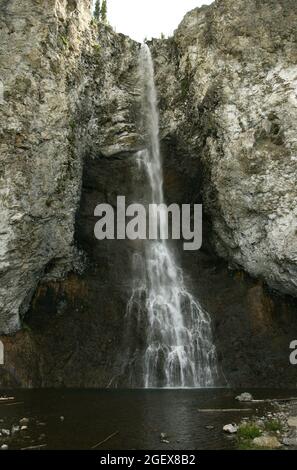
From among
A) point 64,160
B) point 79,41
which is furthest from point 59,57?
point 64,160

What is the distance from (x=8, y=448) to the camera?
31.9ft

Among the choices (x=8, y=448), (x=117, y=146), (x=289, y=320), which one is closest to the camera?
(x=8, y=448)

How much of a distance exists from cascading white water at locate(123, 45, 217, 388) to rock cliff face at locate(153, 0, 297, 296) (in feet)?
9.11

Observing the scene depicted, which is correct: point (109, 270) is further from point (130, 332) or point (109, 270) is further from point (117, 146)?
point (117, 146)

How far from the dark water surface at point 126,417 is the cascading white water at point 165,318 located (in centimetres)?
169

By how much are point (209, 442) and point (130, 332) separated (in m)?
12.0

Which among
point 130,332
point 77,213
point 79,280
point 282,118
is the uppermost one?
point 282,118

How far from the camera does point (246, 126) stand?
75.9ft
